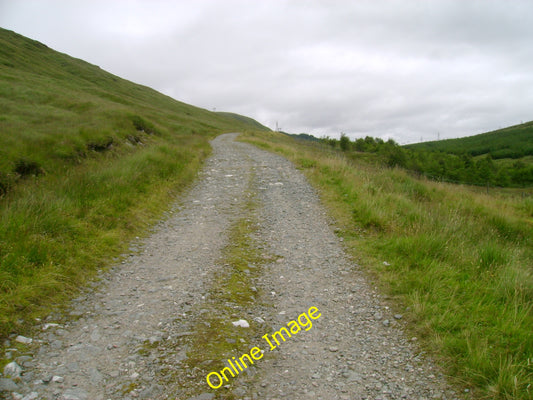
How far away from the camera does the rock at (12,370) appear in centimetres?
299

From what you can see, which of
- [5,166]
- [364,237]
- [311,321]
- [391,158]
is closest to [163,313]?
[311,321]

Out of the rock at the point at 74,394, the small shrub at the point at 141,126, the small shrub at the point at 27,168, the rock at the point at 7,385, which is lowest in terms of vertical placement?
the rock at the point at 74,394

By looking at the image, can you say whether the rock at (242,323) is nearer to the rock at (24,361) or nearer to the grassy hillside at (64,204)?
the rock at (24,361)

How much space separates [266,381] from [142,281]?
2.97 meters

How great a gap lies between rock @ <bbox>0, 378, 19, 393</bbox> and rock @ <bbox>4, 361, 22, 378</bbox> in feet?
0.24

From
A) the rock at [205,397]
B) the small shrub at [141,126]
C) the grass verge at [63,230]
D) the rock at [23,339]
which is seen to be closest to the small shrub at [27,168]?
the grass verge at [63,230]

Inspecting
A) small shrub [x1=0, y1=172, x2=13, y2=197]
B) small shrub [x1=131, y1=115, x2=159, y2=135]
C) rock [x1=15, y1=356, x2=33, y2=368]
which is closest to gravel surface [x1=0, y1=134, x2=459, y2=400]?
rock [x1=15, y1=356, x2=33, y2=368]

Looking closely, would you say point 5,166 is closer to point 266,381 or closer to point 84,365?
point 84,365

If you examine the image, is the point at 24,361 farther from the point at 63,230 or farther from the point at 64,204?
the point at 64,204

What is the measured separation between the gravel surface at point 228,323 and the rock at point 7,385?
0.04ft

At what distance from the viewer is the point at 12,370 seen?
3041 mm

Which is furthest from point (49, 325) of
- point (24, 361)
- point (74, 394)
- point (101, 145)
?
point (101, 145)

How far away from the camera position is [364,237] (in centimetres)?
728

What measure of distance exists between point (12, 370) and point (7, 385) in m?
0.22
